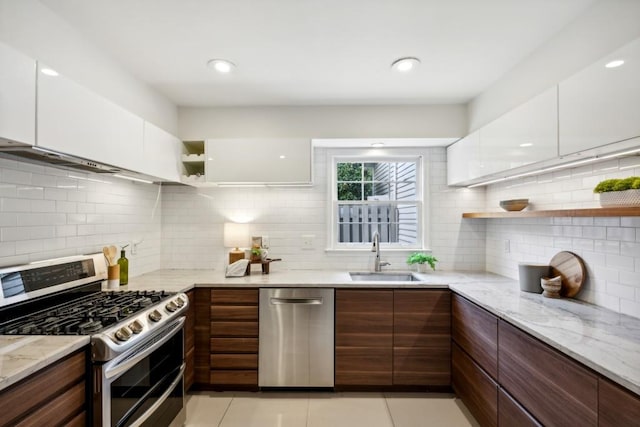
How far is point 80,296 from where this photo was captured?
2080 mm

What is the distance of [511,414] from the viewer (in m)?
1.70

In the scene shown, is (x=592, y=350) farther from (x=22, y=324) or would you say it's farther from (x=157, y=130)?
(x=157, y=130)

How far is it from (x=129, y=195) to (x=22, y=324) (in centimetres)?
139

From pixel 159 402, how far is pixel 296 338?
1.05 m

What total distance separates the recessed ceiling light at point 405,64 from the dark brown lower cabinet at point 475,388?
2.11 metres

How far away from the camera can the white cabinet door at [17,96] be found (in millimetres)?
1308

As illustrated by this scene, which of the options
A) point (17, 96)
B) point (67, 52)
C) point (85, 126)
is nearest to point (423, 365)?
point (85, 126)

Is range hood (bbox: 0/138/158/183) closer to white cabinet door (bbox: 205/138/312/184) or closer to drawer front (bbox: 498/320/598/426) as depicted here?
white cabinet door (bbox: 205/138/312/184)

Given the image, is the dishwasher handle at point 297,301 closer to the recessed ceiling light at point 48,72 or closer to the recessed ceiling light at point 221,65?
the recessed ceiling light at point 221,65

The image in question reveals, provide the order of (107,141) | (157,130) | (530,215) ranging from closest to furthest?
(107,141) → (530,215) → (157,130)

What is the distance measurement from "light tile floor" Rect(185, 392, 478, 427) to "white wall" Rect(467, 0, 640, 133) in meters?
2.30

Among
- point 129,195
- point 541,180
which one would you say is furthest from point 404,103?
point 129,195

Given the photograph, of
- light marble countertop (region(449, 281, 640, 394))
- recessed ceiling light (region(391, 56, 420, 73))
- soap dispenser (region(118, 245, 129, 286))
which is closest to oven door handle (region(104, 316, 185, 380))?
soap dispenser (region(118, 245, 129, 286))

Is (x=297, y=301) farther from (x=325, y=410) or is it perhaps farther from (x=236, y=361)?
(x=325, y=410)
